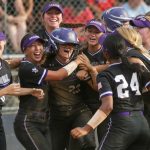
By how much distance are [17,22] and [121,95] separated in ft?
12.7

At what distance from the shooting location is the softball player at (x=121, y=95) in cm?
570

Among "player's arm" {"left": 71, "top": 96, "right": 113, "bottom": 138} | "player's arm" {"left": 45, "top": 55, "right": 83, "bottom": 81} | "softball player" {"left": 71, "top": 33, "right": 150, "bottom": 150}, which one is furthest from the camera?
"player's arm" {"left": 45, "top": 55, "right": 83, "bottom": 81}

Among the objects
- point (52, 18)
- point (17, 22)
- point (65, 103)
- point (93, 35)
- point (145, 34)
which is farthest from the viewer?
point (17, 22)

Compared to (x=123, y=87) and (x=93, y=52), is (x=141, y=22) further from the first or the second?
(x=123, y=87)

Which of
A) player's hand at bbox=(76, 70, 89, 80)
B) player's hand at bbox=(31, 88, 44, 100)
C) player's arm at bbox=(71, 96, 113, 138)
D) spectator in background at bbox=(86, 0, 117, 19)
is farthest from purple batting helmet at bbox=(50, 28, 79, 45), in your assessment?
spectator in background at bbox=(86, 0, 117, 19)

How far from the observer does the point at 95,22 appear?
6.92 m

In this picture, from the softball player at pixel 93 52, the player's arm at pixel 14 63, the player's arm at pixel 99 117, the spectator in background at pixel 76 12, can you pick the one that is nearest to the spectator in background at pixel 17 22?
the spectator in background at pixel 76 12

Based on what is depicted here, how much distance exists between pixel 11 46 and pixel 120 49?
3.54 meters

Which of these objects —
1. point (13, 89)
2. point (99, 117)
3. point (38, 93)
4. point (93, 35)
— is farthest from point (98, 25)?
point (99, 117)

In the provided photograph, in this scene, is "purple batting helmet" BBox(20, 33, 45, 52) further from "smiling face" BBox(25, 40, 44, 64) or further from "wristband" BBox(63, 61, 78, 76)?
"wristband" BBox(63, 61, 78, 76)

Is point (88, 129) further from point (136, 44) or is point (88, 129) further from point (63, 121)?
point (63, 121)

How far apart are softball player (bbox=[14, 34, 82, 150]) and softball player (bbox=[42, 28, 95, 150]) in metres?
0.17

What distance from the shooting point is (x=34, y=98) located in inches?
257

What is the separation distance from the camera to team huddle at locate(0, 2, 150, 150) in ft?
18.8
